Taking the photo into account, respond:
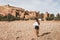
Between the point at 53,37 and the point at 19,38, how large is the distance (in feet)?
9.58

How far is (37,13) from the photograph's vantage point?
70.2 m

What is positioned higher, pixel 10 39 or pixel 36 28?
pixel 36 28

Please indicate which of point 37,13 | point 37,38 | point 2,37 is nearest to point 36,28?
point 37,38

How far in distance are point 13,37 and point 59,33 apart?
3.96m

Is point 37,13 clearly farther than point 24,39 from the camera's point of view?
Yes

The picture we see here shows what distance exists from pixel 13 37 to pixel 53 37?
362 centimetres

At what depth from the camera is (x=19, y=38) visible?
16.9m

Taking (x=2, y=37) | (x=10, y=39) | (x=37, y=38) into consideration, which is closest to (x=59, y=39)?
(x=37, y=38)

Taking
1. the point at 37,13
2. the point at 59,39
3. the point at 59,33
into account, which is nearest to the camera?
the point at 59,39

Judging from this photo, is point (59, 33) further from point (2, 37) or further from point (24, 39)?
point (2, 37)

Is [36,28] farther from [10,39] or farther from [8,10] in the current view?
[8,10]

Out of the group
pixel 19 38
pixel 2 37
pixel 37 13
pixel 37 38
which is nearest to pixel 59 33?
pixel 37 38

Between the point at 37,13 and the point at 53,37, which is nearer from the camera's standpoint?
Answer: the point at 53,37

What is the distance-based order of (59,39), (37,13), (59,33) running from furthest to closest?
(37,13) → (59,33) → (59,39)
